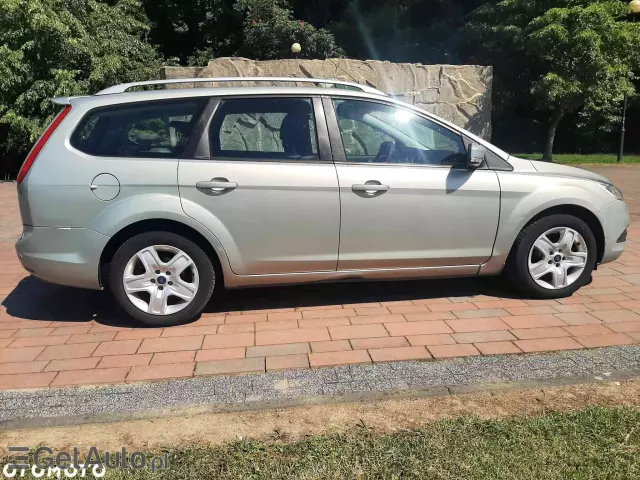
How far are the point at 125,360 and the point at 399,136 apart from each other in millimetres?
2612

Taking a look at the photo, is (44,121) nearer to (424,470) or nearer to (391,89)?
(391,89)

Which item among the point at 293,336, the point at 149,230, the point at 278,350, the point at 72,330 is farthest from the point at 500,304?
the point at 72,330

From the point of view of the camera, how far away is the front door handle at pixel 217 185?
13.6 feet

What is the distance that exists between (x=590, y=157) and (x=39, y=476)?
65.3 feet

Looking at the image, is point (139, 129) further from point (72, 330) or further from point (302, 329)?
point (302, 329)

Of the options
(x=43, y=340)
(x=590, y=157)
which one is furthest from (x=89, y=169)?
(x=590, y=157)

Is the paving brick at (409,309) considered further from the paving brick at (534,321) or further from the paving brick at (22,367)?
the paving brick at (22,367)

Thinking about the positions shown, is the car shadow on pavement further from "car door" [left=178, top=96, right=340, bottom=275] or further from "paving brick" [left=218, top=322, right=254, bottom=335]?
"car door" [left=178, top=96, right=340, bottom=275]

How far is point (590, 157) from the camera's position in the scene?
1917cm

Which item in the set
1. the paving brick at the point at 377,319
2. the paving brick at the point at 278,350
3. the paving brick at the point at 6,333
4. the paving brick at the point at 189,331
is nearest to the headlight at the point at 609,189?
the paving brick at the point at 377,319

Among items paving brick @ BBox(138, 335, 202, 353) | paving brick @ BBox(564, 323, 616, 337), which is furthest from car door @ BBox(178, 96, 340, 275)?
paving brick @ BBox(564, 323, 616, 337)

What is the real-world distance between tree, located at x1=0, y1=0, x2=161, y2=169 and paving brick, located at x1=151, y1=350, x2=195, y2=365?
11196 millimetres

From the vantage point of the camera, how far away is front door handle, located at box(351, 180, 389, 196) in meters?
4.28

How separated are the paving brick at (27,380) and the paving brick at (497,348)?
2.76 meters
